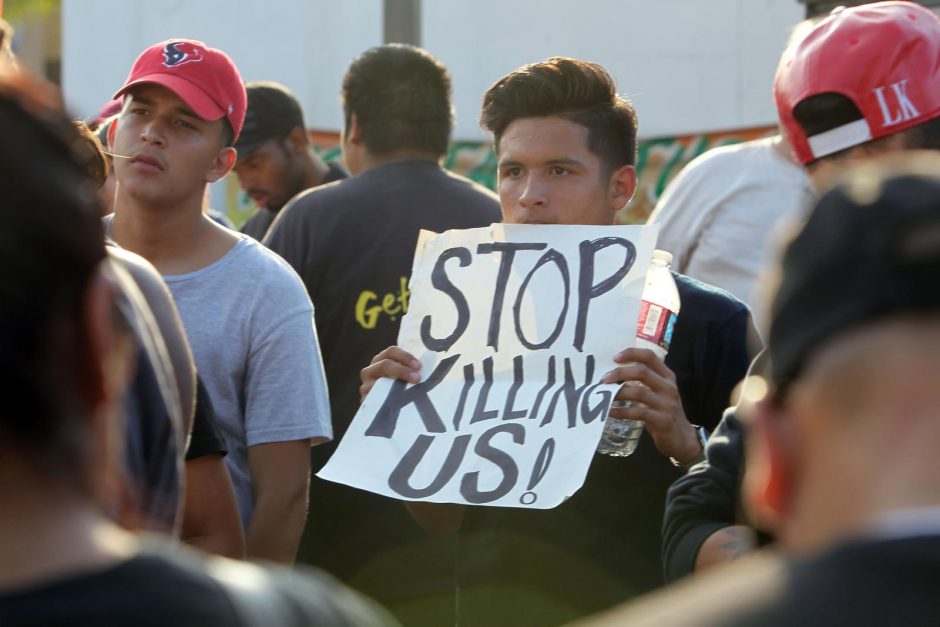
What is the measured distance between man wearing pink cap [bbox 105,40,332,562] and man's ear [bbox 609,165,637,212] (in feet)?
2.50

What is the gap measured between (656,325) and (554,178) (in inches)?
22.3

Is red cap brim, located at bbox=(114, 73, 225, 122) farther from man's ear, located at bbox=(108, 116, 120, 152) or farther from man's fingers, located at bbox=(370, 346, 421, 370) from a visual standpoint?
man's fingers, located at bbox=(370, 346, 421, 370)

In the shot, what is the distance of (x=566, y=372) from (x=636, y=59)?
1020 centimetres

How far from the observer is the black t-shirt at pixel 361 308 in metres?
4.56

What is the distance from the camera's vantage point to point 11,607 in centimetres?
122

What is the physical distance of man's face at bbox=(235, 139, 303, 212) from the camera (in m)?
6.43

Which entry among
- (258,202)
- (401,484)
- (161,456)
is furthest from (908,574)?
(258,202)

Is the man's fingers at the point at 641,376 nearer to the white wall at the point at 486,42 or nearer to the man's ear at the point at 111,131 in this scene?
the man's ear at the point at 111,131

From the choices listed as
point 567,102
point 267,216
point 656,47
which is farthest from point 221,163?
point 656,47

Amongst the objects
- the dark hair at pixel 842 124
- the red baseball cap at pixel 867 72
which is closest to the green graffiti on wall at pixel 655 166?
the red baseball cap at pixel 867 72

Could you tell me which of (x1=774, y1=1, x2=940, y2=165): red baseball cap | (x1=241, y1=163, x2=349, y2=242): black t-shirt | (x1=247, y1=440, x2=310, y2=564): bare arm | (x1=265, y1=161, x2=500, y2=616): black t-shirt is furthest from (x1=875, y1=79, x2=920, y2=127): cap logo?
(x1=241, y1=163, x2=349, y2=242): black t-shirt

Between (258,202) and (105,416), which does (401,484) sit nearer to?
(105,416)

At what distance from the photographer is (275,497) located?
3529 mm

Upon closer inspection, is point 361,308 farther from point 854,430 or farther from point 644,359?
point 854,430
